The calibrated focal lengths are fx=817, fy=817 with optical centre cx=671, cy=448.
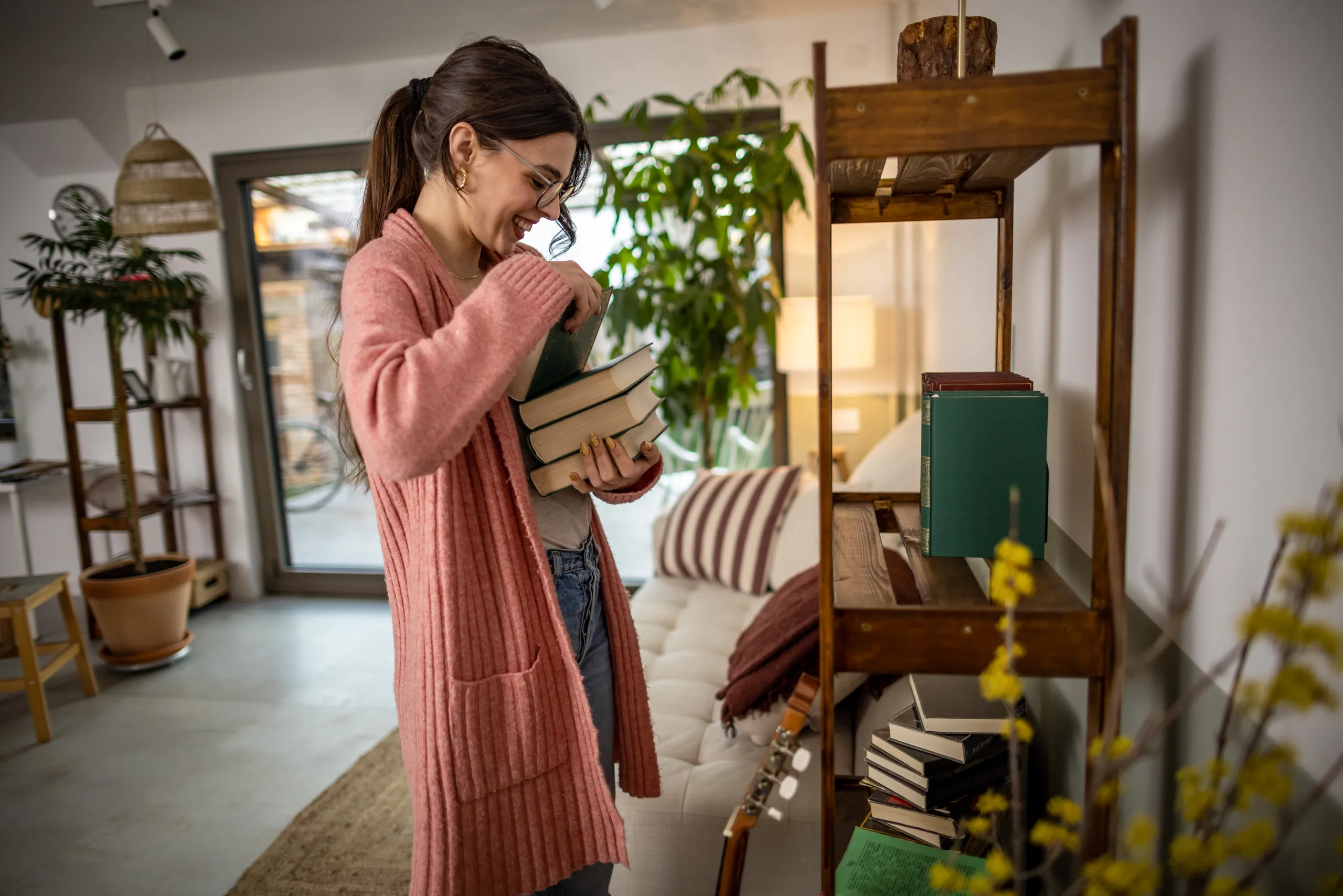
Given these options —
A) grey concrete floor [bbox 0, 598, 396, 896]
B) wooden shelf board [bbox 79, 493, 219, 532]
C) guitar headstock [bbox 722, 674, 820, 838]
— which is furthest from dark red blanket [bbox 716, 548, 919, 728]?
wooden shelf board [bbox 79, 493, 219, 532]

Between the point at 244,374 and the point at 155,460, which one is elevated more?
the point at 244,374

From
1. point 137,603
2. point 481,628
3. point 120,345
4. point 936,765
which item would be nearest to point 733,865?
point 936,765

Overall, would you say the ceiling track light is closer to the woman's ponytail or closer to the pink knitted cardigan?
the woman's ponytail

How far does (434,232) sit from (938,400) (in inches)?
25.6

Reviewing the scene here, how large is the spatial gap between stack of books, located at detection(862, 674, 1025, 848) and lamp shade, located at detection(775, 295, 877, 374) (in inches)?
69.3

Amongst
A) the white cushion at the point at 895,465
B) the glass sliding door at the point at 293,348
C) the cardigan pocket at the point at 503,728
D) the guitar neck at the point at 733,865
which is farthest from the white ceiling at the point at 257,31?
the guitar neck at the point at 733,865

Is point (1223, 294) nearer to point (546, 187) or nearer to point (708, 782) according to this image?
point (546, 187)

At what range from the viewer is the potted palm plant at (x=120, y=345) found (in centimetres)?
296

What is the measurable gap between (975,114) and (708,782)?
3.83 ft

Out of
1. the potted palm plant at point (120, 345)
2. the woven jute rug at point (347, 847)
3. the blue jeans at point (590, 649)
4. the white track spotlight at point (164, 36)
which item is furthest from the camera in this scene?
the potted palm plant at point (120, 345)

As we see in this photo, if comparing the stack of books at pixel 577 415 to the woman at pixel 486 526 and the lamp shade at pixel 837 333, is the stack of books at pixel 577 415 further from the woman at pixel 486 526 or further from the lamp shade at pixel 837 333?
the lamp shade at pixel 837 333

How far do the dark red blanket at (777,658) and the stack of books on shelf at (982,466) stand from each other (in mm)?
448

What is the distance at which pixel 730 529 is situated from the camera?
8.52 feet

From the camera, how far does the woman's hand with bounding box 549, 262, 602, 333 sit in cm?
95
